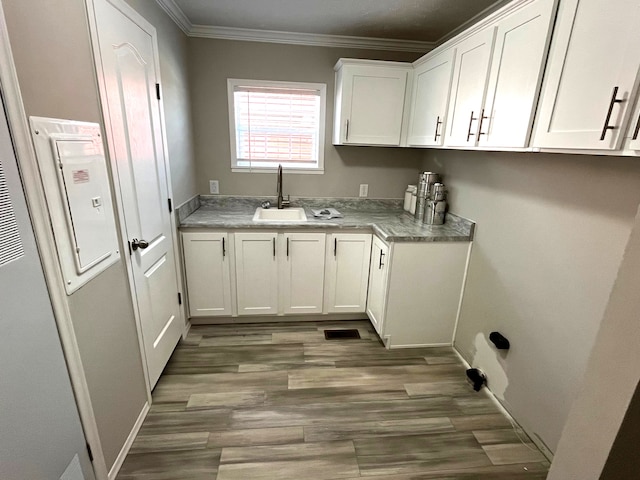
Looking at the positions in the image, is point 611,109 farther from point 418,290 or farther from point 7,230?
point 7,230

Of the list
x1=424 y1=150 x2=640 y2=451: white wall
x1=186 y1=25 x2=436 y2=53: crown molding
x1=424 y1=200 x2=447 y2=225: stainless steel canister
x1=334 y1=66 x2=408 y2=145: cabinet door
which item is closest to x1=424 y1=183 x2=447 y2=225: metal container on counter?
x1=424 y1=200 x2=447 y2=225: stainless steel canister

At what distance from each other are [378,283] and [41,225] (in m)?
2.02

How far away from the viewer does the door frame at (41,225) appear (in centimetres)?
86

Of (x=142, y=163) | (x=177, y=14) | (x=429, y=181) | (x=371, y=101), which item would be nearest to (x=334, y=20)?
(x=371, y=101)

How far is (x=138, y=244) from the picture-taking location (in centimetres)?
162

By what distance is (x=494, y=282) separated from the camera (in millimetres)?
1983

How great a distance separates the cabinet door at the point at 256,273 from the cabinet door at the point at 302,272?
88mm

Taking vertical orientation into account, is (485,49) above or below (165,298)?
above

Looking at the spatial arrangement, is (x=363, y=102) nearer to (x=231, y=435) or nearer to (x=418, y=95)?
(x=418, y=95)

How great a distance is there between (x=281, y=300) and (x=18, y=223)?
1909 mm

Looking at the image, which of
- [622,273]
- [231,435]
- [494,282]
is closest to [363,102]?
[494,282]

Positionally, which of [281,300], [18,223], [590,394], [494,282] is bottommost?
[281,300]

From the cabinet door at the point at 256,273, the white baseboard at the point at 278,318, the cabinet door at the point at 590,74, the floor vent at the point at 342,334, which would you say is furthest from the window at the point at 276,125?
the cabinet door at the point at 590,74

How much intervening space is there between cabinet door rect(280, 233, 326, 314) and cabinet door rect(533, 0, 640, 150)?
5.32 feet
